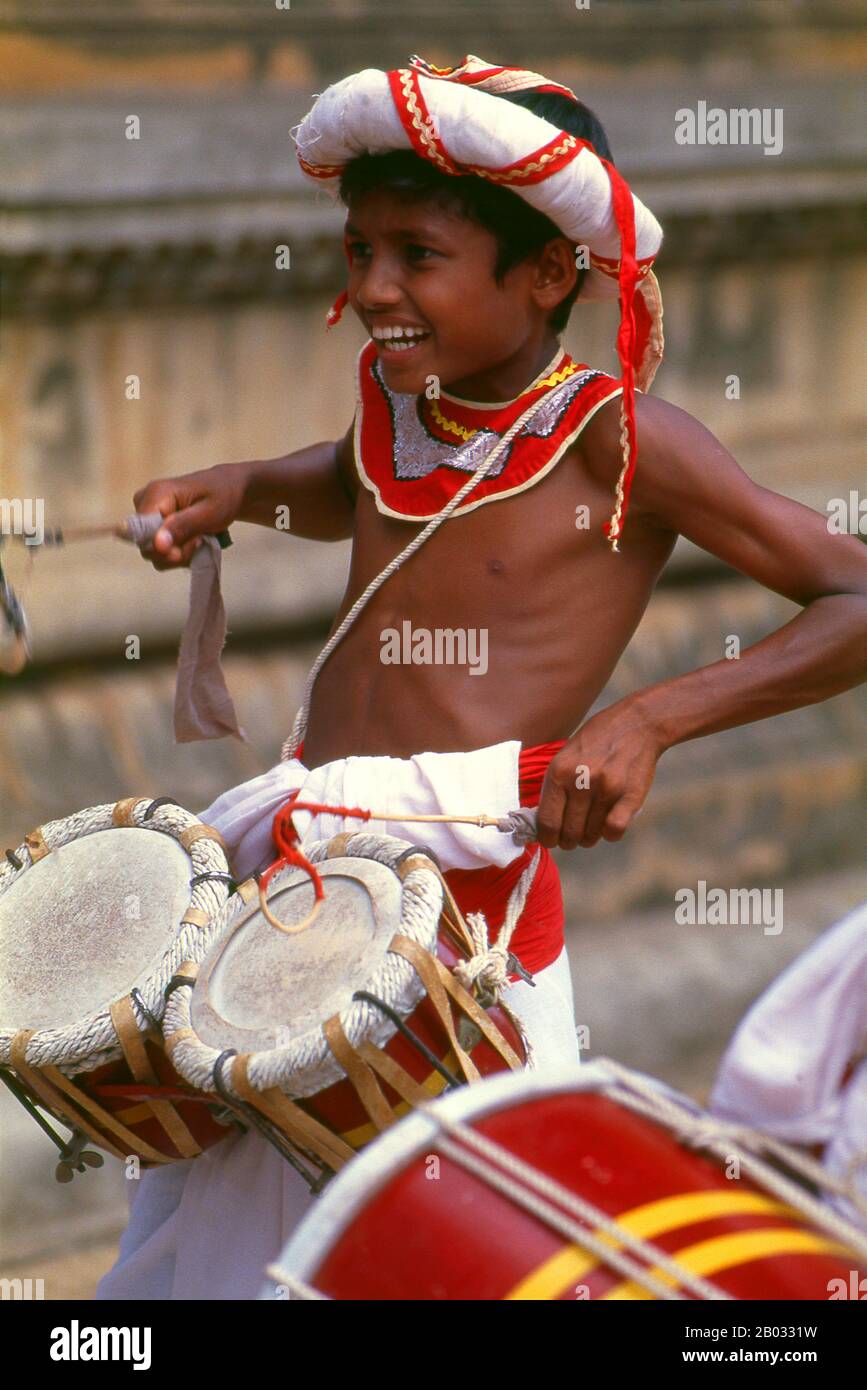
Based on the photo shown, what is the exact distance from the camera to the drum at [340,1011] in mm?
2166

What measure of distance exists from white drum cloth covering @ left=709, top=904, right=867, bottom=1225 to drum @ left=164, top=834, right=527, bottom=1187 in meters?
0.45

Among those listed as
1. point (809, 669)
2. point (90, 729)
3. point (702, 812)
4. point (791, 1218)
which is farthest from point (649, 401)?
point (702, 812)

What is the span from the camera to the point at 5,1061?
2.38 metres

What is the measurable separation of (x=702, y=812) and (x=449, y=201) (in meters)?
3.79

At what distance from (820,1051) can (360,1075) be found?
1.84 feet

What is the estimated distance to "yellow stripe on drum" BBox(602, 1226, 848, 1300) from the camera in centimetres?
184

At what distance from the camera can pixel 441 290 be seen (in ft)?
8.04

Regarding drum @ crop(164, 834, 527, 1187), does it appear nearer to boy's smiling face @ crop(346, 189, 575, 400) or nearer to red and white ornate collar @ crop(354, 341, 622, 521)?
red and white ornate collar @ crop(354, 341, 622, 521)

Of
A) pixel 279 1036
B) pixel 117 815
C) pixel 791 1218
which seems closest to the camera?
pixel 791 1218

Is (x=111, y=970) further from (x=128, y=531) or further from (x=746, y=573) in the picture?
(x=746, y=573)

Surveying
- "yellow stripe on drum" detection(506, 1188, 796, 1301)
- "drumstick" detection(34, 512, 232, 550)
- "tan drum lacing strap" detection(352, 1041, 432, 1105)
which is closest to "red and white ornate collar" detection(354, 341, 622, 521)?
"drumstick" detection(34, 512, 232, 550)

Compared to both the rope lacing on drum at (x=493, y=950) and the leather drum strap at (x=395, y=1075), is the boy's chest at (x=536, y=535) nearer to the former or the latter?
the rope lacing on drum at (x=493, y=950)

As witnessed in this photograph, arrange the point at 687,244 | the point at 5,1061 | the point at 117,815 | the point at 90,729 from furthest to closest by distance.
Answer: the point at 687,244 < the point at 90,729 < the point at 117,815 < the point at 5,1061

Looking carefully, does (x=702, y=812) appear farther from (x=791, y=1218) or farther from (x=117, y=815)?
(x=791, y=1218)
